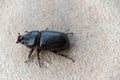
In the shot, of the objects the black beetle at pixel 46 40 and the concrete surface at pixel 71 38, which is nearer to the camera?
Answer: the concrete surface at pixel 71 38

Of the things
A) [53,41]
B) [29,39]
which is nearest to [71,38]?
[53,41]

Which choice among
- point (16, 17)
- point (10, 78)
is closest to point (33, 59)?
point (10, 78)

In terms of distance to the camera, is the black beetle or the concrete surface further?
the black beetle

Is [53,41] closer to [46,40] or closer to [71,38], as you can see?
[46,40]
